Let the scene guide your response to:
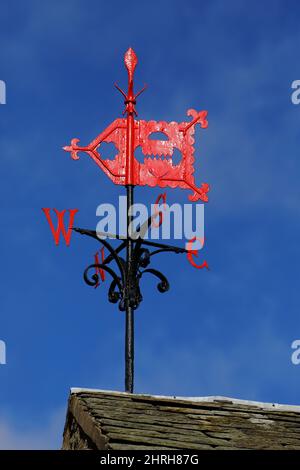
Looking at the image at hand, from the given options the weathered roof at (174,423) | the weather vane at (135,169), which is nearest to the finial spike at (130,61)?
the weather vane at (135,169)

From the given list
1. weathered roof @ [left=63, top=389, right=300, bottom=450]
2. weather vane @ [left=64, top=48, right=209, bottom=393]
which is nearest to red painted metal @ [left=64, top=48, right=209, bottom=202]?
weather vane @ [left=64, top=48, right=209, bottom=393]

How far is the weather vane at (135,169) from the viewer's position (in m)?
11.1

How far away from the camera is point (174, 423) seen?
916 centimetres

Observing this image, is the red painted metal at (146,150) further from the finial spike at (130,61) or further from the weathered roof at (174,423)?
the weathered roof at (174,423)

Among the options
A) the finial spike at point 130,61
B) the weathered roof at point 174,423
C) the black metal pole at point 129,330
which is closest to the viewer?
the weathered roof at point 174,423

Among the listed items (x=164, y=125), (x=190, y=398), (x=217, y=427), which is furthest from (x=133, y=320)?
(x=164, y=125)

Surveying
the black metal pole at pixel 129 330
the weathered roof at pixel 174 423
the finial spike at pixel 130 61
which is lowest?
the weathered roof at pixel 174 423

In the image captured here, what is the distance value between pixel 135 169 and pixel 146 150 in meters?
0.37

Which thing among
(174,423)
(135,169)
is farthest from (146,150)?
(174,423)

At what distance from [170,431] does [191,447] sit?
40cm

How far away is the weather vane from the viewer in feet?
36.5

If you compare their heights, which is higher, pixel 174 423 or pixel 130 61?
pixel 130 61

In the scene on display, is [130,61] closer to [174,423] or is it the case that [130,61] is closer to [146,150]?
[146,150]

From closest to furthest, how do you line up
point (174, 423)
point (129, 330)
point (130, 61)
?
point (174, 423) → point (129, 330) → point (130, 61)
